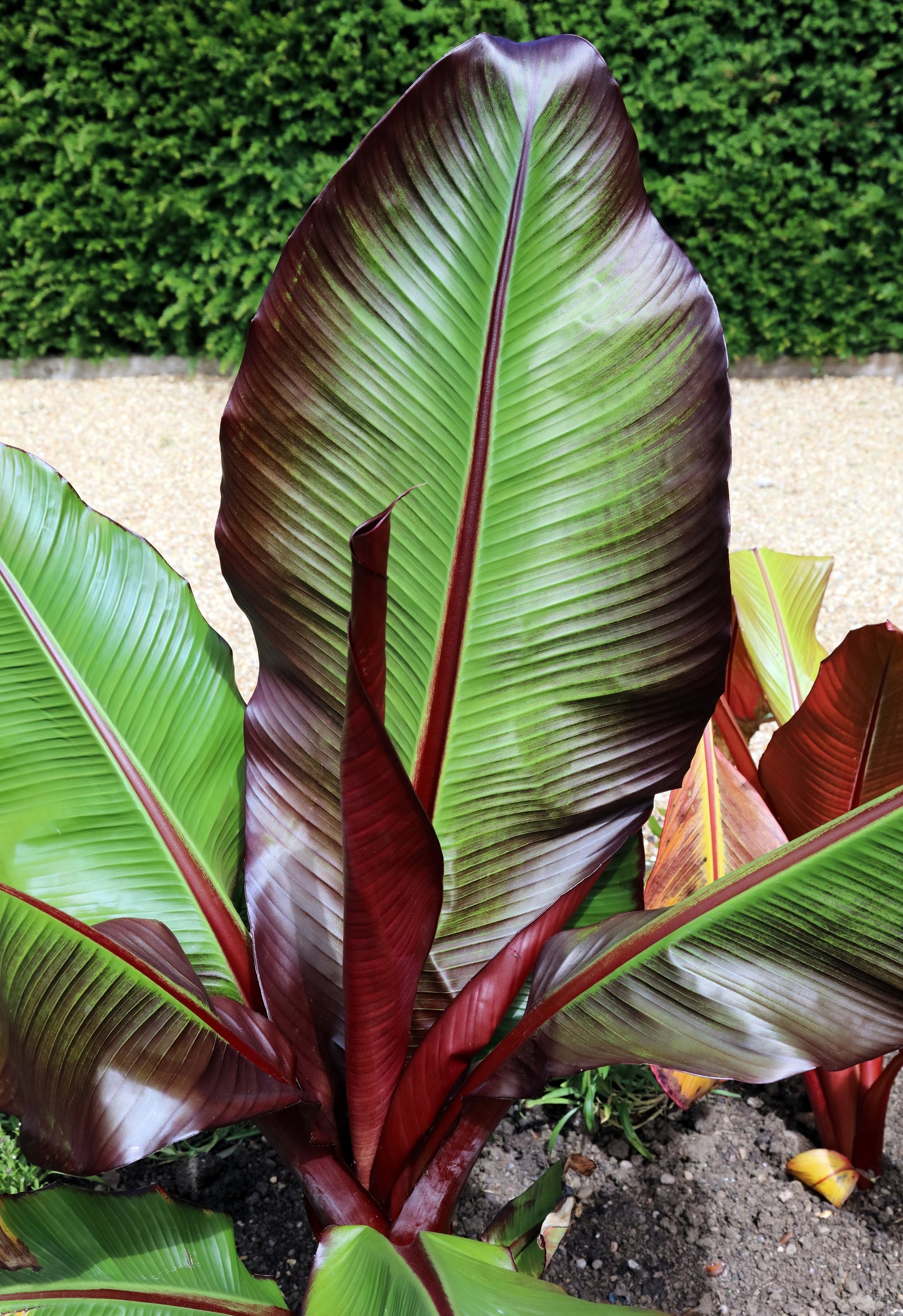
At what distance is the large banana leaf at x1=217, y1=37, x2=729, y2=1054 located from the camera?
0.94 metres

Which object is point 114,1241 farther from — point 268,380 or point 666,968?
point 268,380

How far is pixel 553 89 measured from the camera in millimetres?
927

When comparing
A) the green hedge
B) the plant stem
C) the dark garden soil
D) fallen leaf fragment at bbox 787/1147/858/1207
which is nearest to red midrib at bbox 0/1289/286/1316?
the plant stem

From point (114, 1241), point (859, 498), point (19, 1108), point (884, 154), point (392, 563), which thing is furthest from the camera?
point (884, 154)

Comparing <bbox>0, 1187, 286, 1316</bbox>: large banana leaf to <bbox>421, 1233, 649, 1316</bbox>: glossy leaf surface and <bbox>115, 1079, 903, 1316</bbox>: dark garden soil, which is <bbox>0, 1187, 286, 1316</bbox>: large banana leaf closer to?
<bbox>421, 1233, 649, 1316</bbox>: glossy leaf surface

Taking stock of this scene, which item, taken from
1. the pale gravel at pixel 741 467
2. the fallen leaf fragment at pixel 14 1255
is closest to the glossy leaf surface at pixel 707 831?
the fallen leaf fragment at pixel 14 1255

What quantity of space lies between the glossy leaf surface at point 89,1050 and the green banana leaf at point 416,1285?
132mm

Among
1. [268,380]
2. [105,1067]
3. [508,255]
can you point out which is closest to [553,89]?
[508,255]

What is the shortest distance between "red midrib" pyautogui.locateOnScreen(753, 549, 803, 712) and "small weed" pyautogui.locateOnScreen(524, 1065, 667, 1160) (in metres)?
0.56

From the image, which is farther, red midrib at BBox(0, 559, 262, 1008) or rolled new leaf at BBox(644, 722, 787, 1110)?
rolled new leaf at BBox(644, 722, 787, 1110)

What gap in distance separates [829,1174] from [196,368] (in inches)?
178

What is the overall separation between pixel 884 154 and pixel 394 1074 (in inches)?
184

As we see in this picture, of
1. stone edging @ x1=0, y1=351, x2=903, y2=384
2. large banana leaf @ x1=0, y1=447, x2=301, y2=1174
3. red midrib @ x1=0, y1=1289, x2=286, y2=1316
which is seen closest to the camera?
red midrib @ x1=0, y1=1289, x2=286, y2=1316

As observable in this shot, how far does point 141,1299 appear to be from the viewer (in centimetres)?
80
